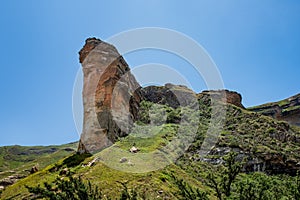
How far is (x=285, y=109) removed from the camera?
150 metres

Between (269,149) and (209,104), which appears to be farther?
(209,104)

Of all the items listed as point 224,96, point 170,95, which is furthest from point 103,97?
point 224,96

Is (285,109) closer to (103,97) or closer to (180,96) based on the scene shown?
(180,96)

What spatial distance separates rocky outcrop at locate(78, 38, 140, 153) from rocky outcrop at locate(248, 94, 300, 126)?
339ft

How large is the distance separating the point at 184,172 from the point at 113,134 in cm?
1451

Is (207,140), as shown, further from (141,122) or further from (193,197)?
(193,197)

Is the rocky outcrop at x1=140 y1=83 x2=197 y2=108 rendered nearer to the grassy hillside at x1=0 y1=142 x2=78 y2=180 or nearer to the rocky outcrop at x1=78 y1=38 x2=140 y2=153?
the rocky outcrop at x1=78 y1=38 x2=140 y2=153

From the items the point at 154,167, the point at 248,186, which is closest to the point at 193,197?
the point at 248,186

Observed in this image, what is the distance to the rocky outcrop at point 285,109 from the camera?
142875 mm

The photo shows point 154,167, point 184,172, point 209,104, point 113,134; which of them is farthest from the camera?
point 209,104

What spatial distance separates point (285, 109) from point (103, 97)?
120 metres

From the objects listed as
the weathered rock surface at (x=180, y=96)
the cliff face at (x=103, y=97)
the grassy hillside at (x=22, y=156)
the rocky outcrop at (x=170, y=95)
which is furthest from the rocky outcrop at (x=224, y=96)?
the grassy hillside at (x=22, y=156)

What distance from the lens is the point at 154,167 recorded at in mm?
38531

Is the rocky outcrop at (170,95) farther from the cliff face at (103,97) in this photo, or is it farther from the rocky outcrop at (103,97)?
the rocky outcrop at (103,97)
